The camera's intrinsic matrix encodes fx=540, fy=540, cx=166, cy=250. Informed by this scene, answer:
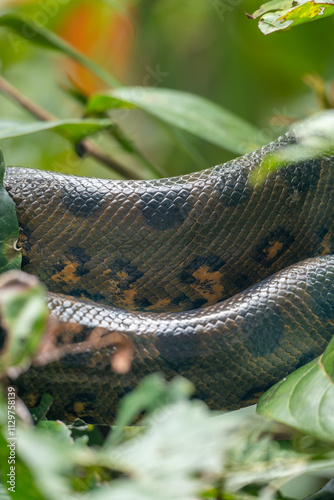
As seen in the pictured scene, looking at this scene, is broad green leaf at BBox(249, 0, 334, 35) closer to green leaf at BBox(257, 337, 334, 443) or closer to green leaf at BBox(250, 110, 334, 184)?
green leaf at BBox(250, 110, 334, 184)

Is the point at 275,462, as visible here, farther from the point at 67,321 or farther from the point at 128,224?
the point at 128,224

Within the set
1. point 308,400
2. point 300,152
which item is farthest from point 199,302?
point 308,400

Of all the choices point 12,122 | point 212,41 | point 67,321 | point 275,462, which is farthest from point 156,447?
point 212,41

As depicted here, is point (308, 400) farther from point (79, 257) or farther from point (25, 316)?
point (79, 257)

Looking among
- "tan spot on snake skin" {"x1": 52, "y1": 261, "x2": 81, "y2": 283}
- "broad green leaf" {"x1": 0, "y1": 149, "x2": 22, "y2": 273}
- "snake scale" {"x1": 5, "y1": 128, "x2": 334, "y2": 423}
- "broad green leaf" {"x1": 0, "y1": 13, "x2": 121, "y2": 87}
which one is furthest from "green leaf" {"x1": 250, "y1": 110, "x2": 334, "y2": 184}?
"broad green leaf" {"x1": 0, "y1": 13, "x2": 121, "y2": 87}

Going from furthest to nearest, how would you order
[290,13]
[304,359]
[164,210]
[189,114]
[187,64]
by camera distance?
[187,64], [189,114], [164,210], [304,359], [290,13]

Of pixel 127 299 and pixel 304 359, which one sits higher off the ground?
pixel 304 359
